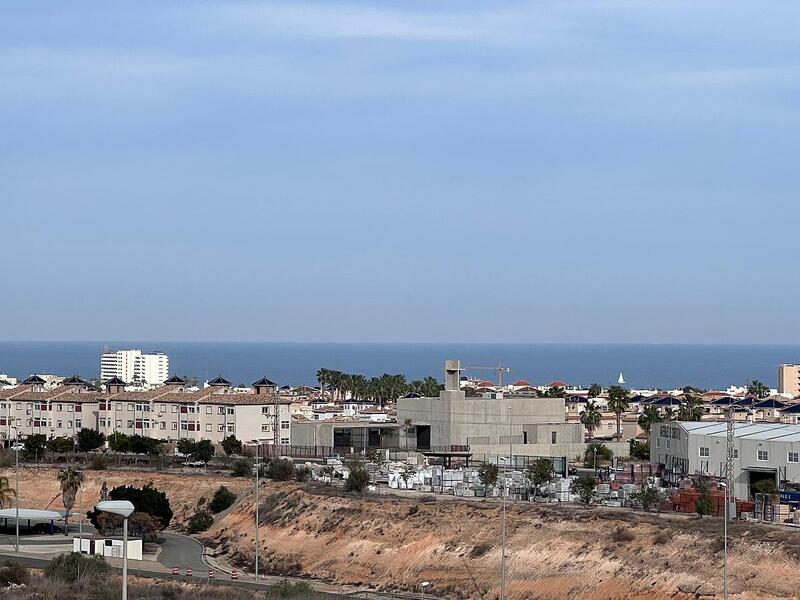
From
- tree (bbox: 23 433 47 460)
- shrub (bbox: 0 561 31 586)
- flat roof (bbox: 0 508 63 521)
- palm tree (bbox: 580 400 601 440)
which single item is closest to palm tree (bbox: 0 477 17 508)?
flat roof (bbox: 0 508 63 521)

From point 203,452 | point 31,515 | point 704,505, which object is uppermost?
point 203,452

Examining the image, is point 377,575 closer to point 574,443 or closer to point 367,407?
point 574,443

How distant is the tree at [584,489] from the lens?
255ft

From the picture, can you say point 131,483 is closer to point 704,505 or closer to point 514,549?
point 514,549

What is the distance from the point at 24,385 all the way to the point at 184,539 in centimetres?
5523

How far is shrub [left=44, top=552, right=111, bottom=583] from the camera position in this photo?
199ft

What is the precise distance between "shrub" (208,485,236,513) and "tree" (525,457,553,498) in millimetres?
18623

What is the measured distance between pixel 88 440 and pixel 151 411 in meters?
8.83

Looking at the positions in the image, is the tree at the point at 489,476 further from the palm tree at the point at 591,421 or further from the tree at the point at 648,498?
the palm tree at the point at 591,421

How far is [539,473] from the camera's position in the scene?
81.8 m

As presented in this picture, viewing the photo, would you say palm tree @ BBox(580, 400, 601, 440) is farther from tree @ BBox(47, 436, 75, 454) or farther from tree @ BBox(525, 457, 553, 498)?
tree @ BBox(47, 436, 75, 454)

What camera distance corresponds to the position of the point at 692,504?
7375 centimetres

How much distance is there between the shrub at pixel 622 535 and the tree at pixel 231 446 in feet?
150

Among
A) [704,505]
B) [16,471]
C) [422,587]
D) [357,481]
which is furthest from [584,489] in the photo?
[16,471]
